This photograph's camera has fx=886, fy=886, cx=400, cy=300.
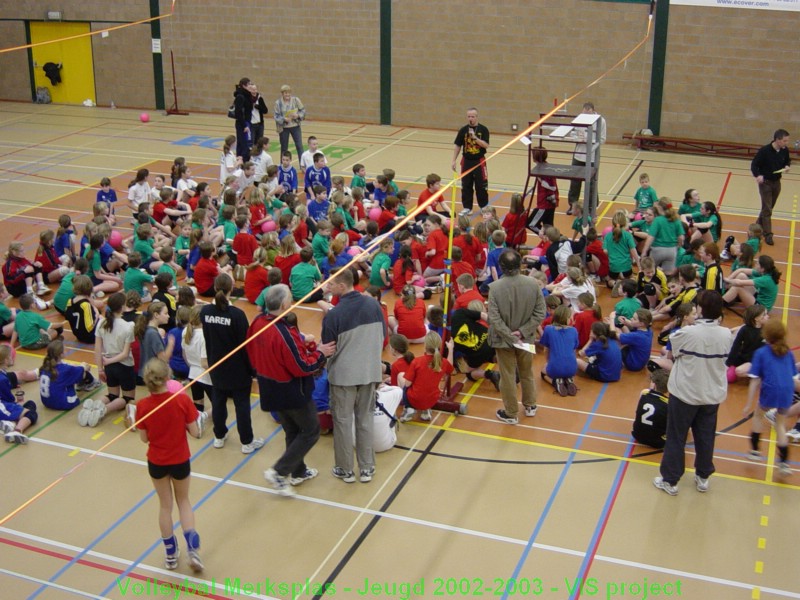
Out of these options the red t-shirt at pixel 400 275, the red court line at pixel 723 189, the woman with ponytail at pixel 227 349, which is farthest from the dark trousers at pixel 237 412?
the red court line at pixel 723 189

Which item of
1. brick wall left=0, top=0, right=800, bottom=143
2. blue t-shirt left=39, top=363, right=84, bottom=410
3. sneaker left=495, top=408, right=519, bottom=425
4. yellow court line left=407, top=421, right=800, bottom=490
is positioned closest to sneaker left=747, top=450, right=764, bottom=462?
yellow court line left=407, top=421, right=800, bottom=490

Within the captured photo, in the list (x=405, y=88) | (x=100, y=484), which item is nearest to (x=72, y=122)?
(x=405, y=88)

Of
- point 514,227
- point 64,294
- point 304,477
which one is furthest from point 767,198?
point 64,294

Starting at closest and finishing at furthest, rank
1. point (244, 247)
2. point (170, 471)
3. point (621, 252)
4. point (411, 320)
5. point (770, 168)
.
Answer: point (170, 471), point (411, 320), point (621, 252), point (244, 247), point (770, 168)

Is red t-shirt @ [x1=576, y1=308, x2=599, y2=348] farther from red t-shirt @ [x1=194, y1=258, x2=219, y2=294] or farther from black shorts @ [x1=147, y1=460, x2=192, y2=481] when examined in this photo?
black shorts @ [x1=147, y1=460, x2=192, y2=481]

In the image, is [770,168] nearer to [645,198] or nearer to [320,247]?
[645,198]

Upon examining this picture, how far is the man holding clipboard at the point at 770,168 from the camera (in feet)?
44.3

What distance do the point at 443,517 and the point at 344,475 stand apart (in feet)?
3.20

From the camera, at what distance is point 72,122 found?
75.4ft

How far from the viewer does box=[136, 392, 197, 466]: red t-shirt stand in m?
6.17

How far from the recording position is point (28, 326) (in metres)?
10.1

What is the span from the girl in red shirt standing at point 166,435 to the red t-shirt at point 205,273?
207 inches

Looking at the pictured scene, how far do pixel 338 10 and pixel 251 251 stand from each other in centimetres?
1153

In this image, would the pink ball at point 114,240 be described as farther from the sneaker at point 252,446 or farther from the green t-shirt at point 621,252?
the green t-shirt at point 621,252
